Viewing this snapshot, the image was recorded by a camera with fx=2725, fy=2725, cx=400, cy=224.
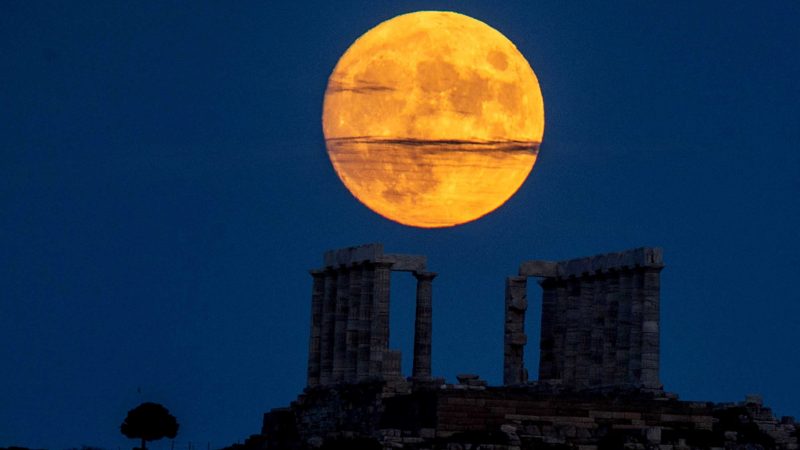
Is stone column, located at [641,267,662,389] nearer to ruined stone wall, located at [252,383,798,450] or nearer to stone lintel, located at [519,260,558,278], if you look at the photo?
ruined stone wall, located at [252,383,798,450]

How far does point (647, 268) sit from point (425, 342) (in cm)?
1060

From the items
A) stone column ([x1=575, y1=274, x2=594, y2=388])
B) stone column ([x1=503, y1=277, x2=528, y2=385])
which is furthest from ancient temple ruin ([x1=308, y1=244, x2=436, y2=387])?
stone column ([x1=575, y1=274, x2=594, y2=388])

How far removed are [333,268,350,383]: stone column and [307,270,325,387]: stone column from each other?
2825 mm

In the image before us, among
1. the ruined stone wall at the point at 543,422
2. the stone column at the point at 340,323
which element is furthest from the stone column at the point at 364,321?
the ruined stone wall at the point at 543,422

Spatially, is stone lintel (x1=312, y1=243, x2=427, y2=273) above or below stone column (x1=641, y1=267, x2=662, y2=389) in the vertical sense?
above

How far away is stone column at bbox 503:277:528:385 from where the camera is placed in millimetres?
123438

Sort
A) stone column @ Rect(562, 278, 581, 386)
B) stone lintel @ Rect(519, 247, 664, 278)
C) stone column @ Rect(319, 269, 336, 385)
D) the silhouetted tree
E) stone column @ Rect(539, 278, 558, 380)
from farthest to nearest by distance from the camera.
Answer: the silhouetted tree, stone column @ Rect(539, 278, 558, 380), stone column @ Rect(319, 269, 336, 385), stone column @ Rect(562, 278, 581, 386), stone lintel @ Rect(519, 247, 664, 278)

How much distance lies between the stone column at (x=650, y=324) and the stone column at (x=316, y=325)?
15.8 metres

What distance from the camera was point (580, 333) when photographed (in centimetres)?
12375

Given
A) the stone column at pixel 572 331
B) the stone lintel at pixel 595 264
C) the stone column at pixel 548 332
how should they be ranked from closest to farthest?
1. the stone lintel at pixel 595 264
2. the stone column at pixel 572 331
3. the stone column at pixel 548 332

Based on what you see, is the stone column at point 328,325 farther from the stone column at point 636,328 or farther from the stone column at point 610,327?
the stone column at point 636,328

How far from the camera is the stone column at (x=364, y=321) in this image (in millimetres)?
119812

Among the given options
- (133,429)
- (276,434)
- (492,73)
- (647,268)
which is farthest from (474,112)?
(133,429)

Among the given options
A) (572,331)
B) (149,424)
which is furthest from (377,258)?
(149,424)
